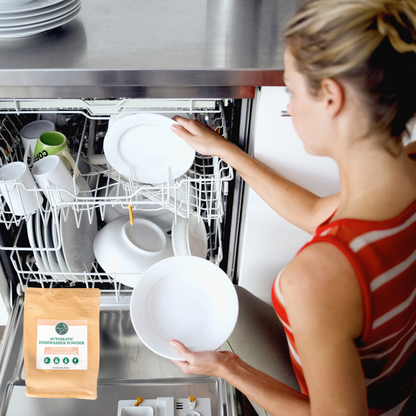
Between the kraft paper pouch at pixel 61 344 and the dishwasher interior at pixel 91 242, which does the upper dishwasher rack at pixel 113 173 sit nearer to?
the dishwasher interior at pixel 91 242

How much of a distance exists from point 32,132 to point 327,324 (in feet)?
3.07

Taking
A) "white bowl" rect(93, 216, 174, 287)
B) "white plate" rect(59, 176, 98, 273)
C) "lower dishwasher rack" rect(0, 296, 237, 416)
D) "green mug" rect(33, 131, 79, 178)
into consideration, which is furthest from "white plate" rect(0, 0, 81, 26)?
"lower dishwasher rack" rect(0, 296, 237, 416)

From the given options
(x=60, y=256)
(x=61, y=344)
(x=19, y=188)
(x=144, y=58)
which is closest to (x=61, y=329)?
(x=61, y=344)

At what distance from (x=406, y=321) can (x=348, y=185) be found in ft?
0.87

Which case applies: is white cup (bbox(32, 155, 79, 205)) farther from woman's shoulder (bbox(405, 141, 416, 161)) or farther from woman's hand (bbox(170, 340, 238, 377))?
woman's shoulder (bbox(405, 141, 416, 161))

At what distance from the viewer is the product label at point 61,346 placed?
3.88 ft

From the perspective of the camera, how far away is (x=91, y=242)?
4.57 feet

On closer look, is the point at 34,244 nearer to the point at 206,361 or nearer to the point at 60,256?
the point at 60,256

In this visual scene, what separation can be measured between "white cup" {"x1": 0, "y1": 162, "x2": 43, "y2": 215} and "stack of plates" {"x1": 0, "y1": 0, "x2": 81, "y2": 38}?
0.30 metres

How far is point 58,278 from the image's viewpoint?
1294 mm

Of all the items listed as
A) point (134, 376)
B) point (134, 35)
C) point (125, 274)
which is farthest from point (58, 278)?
point (134, 35)

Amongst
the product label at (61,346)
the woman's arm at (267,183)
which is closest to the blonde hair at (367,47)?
the woman's arm at (267,183)

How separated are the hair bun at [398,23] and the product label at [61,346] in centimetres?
103

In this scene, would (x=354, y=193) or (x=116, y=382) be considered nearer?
(x=354, y=193)
